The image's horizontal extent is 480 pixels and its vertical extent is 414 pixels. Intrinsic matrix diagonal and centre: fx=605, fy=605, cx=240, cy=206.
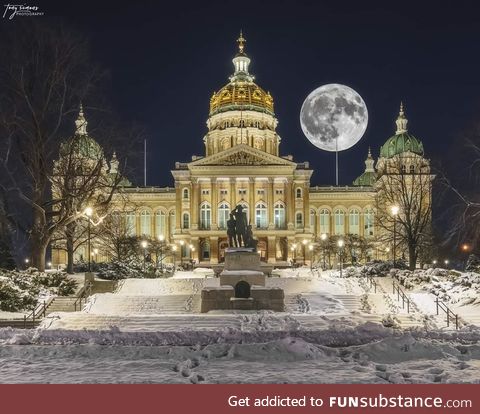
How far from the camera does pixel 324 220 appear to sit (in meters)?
89.1

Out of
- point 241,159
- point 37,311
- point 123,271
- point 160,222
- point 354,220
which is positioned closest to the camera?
point 37,311

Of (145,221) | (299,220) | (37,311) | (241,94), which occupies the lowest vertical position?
(37,311)

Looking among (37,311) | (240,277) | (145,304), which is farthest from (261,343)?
(145,304)

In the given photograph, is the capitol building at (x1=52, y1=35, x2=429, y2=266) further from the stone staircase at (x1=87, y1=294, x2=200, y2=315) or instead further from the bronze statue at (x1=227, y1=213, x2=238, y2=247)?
the stone staircase at (x1=87, y1=294, x2=200, y2=315)

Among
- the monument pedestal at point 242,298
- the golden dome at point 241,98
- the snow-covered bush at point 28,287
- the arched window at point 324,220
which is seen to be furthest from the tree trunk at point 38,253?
the golden dome at point 241,98

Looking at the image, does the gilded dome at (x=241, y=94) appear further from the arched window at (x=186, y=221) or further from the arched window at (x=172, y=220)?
the arched window at (x=186, y=221)

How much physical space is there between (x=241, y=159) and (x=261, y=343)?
65.7m

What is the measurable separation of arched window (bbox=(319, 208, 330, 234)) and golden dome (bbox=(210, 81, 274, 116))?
2199 cm

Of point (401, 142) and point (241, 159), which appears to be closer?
point (241, 159)

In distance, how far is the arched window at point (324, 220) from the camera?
88625 millimetres

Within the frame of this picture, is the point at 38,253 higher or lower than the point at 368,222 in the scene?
lower

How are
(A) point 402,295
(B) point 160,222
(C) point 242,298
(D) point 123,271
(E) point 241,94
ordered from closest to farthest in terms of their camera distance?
(C) point 242,298 < (A) point 402,295 < (D) point 123,271 < (B) point 160,222 < (E) point 241,94

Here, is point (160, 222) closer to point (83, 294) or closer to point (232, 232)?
point (232, 232)

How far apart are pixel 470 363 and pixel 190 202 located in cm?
6811
